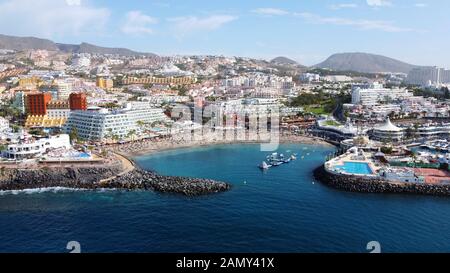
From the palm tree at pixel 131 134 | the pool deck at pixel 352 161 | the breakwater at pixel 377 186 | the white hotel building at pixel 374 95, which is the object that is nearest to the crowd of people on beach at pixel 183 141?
the palm tree at pixel 131 134

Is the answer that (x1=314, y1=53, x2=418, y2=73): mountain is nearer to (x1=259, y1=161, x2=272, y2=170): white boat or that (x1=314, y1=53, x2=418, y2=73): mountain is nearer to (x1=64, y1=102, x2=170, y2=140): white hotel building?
(x1=64, y1=102, x2=170, y2=140): white hotel building

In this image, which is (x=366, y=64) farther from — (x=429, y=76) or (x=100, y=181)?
(x=100, y=181)

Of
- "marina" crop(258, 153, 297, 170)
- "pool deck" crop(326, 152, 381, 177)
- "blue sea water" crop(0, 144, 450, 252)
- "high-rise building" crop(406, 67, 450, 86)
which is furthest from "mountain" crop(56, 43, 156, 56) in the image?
"blue sea water" crop(0, 144, 450, 252)

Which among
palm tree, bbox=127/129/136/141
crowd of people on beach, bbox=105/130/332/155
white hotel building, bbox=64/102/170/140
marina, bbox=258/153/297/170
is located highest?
white hotel building, bbox=64/102/170/140

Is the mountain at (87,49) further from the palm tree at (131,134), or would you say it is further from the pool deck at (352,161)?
the pool deck at (352,161)
